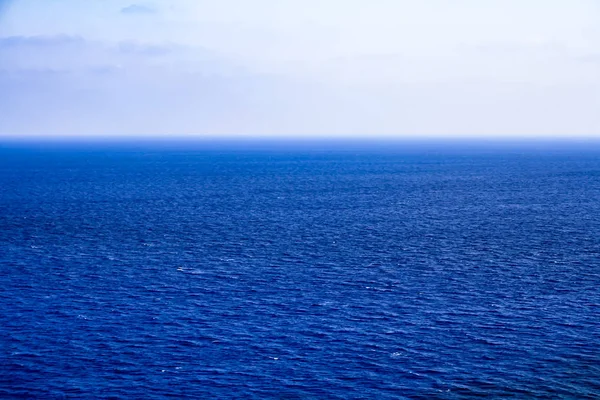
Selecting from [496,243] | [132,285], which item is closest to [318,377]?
[132,285]

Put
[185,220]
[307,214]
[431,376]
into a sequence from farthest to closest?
[307,214] → [185,220] → [431,376]

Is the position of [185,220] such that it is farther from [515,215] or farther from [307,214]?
[515,215]

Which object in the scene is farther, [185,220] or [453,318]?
[185,220]

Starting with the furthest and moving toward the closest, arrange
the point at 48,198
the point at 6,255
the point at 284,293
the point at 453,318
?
the point at 48,198 → the point at 6,255 → the point at 284,293 → the point at 453,318

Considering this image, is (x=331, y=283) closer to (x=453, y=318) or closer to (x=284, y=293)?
(x=284, y=293)

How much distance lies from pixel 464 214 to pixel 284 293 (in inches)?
3413

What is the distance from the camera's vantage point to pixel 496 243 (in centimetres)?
12631

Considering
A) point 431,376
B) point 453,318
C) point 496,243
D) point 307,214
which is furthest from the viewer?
point 307,214

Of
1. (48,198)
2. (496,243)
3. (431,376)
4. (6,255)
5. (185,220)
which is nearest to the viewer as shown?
(431,376)

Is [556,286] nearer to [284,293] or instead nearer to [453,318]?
[453,318]

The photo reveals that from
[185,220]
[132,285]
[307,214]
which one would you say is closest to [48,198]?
[185,220]

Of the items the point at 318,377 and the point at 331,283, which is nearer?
the point at 318,377

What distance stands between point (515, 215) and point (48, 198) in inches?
5010

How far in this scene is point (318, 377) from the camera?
6500cm
